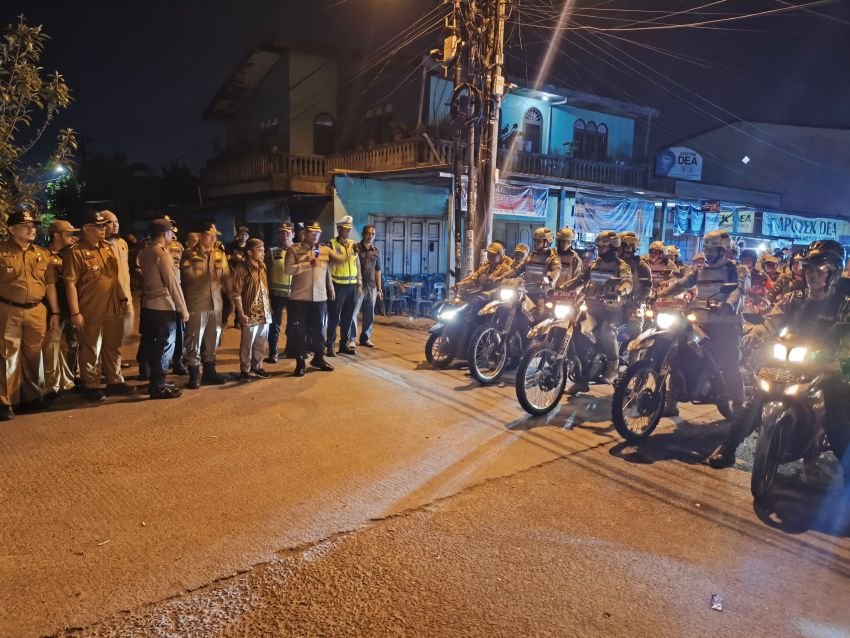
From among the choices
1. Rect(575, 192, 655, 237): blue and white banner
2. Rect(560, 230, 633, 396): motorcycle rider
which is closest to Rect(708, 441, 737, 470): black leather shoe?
Rect(560, 230, 633, 396): motorcycle rider

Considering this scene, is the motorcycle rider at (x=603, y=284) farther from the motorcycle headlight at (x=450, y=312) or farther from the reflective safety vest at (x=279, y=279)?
the reflective safety vest at (x=279, y=279)

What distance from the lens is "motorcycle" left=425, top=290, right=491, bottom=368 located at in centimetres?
872

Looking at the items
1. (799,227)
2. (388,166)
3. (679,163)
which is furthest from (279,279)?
(679,163)

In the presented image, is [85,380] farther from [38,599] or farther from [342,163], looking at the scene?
[342,163]

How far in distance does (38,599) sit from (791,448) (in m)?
5.13

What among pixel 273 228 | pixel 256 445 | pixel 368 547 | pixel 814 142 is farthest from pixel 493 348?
pixel 814 142

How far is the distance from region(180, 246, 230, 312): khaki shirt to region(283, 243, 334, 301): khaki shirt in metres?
0.89

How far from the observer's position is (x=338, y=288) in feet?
30.2

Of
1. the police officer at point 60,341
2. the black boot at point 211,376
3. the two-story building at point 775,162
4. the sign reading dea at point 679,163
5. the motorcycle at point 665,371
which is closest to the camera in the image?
the motorcycle at point 665,371

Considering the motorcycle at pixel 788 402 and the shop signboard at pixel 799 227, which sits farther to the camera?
the shop signboard at pixel 799 227

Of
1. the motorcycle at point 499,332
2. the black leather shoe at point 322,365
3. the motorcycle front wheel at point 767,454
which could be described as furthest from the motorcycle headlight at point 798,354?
the black leather shoe at point 322,365

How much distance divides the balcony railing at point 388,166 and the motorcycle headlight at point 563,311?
8921mm

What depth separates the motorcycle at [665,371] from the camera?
5.79 m

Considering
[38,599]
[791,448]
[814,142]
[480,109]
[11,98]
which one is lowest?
[38,599]
